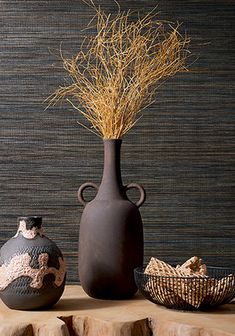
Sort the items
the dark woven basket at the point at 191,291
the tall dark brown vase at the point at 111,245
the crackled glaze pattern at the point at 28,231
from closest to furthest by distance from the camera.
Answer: the dark woven basket at the point at 191,291, the crackled glaze pattern at the point at 28,231, the tall dark brown vase at the point at 111,245

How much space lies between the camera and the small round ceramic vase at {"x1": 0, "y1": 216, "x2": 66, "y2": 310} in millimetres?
1678

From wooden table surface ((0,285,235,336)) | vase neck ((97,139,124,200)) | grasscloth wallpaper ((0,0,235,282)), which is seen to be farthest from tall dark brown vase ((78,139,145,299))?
grasscloth wallpaper ((0,0,235,282))

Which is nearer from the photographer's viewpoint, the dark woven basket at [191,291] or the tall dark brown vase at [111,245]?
the dark woven basket at [191,291]

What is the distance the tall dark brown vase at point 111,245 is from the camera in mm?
1852

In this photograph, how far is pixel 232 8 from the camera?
2236mm

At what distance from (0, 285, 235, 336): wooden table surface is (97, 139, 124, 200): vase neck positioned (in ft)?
1.10

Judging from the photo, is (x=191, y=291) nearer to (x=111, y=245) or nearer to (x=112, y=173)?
(x=111, y=245)

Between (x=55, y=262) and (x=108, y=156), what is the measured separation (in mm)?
375

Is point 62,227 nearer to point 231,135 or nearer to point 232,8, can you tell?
point 231,135

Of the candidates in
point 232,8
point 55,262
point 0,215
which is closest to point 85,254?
point 55,262

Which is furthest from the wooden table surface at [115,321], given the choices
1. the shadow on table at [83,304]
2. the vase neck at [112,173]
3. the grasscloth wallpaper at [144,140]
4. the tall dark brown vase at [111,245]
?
the grasscloth wallpaper at [144,140]

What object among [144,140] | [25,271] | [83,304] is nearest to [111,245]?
[83,304]

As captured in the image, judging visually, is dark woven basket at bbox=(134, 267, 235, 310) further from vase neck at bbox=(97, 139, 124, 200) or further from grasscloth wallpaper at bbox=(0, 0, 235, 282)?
grasscloth wallpaper at bbox=(0, 0, 235, 282)

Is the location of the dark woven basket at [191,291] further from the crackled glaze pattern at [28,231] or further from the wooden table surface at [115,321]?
the crackled glaze pattern at [28,231]
